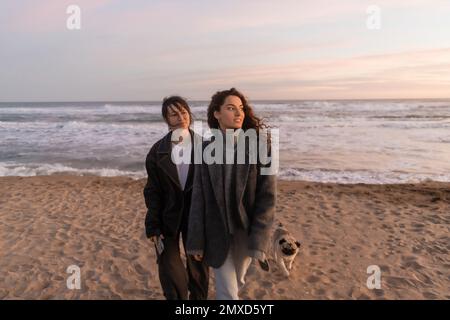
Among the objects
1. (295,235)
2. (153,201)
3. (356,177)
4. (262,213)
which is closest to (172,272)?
(153,201)

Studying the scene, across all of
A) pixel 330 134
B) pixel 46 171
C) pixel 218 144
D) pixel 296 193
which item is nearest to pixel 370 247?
pixel 296 193

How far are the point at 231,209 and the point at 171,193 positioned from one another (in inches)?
21.8

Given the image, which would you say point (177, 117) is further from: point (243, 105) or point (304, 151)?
point (304, 151)

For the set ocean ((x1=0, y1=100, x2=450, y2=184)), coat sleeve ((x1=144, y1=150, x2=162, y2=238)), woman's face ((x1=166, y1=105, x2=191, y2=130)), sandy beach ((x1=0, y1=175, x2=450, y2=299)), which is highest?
woman's face ((x1=166, y1=105, x2=191, y2=130))

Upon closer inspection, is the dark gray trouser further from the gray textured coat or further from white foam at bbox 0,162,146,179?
white foam at bbox 0,162,146,179

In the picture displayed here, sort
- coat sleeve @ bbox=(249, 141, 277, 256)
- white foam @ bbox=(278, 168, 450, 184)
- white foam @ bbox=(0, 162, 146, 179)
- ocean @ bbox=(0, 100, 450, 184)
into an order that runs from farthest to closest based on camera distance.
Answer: white foam @ bbox=(0, 162, 146, 179) → ocean @ bbox=(0, 100, 450, 184) → white foam @ bbox=(278, 168, 450, 184) → coat sleeve @ bbox=(249, 141, 277, 256)

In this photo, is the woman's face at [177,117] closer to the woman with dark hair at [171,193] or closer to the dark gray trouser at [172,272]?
the woman with dark hair at [171,193]

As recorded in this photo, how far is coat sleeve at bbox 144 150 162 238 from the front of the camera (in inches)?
107

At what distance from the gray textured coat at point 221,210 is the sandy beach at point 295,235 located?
1.70 m

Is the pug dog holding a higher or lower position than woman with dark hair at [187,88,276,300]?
lower

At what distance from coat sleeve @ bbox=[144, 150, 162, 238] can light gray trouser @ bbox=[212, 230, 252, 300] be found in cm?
57

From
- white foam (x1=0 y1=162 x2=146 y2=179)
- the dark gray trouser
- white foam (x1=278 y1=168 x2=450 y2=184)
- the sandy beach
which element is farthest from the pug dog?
white foam (x1=0 y1=162 x2=146 y2=179)

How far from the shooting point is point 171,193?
2725mm

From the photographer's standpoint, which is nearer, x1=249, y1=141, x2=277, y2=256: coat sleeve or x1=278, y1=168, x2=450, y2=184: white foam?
x1=249, y1=141, x2=277, y2=256: coat sleeve
